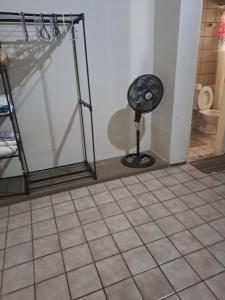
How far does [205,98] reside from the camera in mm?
3832

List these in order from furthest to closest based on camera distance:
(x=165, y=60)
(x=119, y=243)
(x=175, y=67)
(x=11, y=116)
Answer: (x=165, y=60) < (x=175, y=67) < (x=11, y=116) < (x=119, y=243)

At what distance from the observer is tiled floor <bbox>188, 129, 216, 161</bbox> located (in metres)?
3.03

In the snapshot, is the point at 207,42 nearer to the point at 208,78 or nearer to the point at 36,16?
the point at 208,78

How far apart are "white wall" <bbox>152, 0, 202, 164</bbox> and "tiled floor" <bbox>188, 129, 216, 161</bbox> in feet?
1.15

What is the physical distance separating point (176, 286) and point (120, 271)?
1.19 feet

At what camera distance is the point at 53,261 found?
5.13 ft

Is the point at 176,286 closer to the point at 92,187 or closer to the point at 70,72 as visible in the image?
the point at 92,187

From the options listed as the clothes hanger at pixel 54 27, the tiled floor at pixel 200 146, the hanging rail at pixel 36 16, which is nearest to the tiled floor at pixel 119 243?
the tiled floor at pixel 200 146

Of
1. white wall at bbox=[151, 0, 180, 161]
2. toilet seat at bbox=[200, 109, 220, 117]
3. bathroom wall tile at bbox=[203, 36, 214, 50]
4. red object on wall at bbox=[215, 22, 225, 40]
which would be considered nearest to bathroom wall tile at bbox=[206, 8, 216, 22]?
red object on wall at bbox=[215, 22, 225, 40]

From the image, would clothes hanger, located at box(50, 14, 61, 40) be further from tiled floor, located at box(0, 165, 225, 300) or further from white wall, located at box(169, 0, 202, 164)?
tiled floor, located at box(0, 165, 225, 300)

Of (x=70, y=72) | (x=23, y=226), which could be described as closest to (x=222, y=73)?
(x=70, y=72)

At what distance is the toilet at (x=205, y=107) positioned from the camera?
12.2 ft

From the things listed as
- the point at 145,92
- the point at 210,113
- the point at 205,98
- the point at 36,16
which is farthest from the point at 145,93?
the point at 205,98

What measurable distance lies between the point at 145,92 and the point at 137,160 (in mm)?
871
